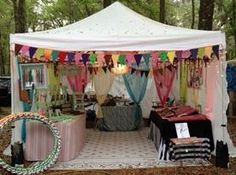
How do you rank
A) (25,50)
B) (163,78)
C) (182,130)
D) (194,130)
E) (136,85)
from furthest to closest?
(136,85) → (163,78) → (194,130) → (182,130) → (25,50)

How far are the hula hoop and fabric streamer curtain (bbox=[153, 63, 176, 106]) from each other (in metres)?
5.29

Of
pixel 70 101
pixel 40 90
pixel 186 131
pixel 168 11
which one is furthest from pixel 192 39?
pixel 168 11

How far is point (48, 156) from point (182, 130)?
7.77ft

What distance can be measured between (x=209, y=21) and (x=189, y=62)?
1221 millimetres

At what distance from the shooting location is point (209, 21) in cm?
998

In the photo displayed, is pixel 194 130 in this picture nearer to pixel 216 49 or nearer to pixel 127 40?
pixel 216 49

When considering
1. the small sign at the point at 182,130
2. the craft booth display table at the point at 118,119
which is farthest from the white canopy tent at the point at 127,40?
the craft booth display table at the point at 118,119

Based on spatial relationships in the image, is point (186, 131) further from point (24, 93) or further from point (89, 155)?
point (24, 93)

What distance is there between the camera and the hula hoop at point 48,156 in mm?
6188

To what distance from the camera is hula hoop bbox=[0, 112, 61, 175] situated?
6.19 meters

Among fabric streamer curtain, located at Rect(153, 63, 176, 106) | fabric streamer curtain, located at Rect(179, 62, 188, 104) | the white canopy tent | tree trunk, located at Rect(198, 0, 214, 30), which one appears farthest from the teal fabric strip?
the white canopy tent

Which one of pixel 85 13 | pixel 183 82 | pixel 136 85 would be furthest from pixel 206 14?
pixel 85 13

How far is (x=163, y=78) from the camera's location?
1161cm

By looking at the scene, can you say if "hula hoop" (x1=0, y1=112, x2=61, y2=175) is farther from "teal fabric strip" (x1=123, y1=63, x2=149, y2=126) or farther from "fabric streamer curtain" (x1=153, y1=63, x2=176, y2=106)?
"teal fabric strip" (x1=123, y1=63, x2=149, y2=126)
